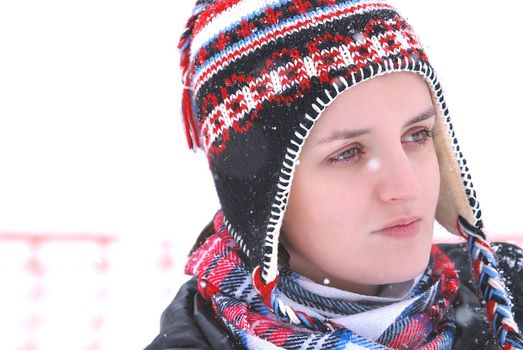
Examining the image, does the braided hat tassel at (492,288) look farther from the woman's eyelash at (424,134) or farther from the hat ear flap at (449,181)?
the woman's eyelash at (424,134)

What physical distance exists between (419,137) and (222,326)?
756 mm

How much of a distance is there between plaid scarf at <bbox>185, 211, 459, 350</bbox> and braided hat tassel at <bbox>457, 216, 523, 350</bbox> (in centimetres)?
8

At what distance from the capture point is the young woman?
5.19ft

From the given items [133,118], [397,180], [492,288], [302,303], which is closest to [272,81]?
[397,180]

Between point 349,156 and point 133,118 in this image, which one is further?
point 133,118

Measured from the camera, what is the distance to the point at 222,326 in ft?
5.74

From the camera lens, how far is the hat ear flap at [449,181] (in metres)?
1.85

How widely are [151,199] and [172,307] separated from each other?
380 cm

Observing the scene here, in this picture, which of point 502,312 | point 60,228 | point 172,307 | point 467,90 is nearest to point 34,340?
point 60,228

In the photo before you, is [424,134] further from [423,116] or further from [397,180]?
[397,180]

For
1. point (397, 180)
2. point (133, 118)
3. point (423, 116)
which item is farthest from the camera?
point (133, 118)

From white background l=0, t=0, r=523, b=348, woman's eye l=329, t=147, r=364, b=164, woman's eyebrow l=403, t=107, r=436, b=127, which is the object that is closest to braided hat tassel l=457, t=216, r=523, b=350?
woman's eyebrow l=403, t=107, r=436, b=127

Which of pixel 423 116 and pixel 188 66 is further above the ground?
pixel 188 66

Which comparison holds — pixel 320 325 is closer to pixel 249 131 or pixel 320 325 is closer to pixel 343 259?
pixel 343 259
